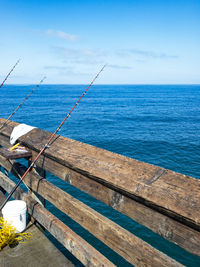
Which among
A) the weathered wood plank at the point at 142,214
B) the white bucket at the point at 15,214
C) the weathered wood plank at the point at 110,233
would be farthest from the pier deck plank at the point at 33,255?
the weathered wood plank at the point at 142,214

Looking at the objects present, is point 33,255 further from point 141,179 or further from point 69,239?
point 141,179

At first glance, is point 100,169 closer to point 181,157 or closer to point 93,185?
point 93,185

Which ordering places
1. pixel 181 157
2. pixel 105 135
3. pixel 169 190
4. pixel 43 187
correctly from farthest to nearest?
1. pixel 105 135
2. pixel 181 157
3. pixel 43 187
4. pixel 169 190

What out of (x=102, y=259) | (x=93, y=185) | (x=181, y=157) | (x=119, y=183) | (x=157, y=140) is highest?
(x=157, y=140)

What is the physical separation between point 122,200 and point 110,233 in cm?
45


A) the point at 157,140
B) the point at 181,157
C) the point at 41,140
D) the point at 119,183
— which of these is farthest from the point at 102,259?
the point at 157,140

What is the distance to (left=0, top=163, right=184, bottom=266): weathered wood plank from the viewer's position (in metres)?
1.92

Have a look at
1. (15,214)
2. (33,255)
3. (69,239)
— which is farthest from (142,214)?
(15,214)

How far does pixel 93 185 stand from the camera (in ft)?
8.06

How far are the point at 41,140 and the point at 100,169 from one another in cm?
153

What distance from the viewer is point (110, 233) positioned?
89.1 inches

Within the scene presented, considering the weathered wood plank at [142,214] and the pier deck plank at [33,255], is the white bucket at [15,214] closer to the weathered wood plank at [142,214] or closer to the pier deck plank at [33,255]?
the pier deck plank at [33,255]

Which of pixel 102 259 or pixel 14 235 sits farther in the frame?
pixel 14 235

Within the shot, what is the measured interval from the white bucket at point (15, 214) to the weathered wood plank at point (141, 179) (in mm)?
1096
